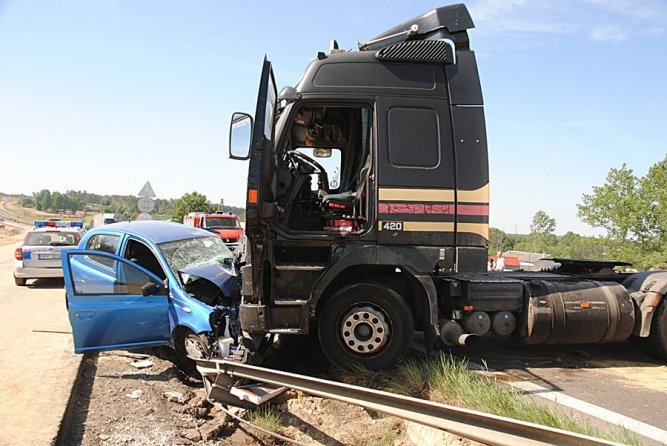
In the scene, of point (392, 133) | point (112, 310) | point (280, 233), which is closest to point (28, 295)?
point (112, 310)

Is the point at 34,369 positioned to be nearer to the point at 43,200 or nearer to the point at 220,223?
the point at 220,223

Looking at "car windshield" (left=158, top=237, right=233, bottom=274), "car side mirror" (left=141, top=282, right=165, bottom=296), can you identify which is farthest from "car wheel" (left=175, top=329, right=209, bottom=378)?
"car windshield" (left=158, top=237, right=233, bottom=274)

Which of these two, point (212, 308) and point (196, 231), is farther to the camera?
point (196, 231)

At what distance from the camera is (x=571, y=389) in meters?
5.02

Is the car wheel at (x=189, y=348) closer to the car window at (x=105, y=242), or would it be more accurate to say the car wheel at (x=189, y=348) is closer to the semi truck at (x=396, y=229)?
the semi truck at (x=396, y=229)

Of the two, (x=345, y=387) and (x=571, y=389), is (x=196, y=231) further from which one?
(x=571, y=389)

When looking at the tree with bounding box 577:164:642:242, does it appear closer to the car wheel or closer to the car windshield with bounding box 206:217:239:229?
the car windshield with bounding box 206:217:239:229

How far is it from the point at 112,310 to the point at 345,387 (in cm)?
344

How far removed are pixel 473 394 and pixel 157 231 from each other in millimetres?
5011

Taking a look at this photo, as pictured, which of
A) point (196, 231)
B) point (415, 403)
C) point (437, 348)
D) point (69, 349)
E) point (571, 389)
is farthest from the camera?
point (196, 231)

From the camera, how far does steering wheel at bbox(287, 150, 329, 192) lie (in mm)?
6075

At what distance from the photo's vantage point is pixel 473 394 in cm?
426

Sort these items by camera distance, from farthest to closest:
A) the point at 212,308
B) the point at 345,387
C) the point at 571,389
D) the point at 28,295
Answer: the point at 28,295 < the point at 212,308 < the point at 571,389 < the point at 345,387

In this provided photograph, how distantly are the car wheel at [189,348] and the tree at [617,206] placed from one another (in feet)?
122
